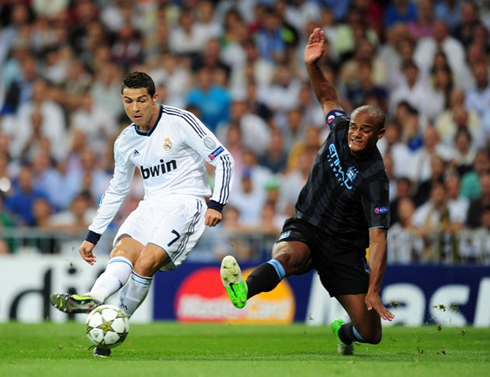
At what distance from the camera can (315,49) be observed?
9797 millimetres

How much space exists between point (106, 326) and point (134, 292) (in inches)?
22.8

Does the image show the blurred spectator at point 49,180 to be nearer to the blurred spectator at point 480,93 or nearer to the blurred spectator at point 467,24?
the blurred spectator at point 480,93

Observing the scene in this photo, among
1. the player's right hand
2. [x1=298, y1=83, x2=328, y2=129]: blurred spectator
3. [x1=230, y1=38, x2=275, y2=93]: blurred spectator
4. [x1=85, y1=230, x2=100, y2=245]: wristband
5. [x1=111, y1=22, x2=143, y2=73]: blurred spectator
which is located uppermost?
[x1=111, y1=22, x2=143, y2=73]: blurred spectator

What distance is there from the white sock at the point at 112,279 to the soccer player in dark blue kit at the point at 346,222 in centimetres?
118

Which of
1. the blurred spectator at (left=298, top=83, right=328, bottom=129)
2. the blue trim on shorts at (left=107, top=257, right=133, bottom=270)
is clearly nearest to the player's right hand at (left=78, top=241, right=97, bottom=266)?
the blue trim on shorts at (left=107, top=257, right=133, bottom=270)

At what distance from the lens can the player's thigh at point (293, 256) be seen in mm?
8844

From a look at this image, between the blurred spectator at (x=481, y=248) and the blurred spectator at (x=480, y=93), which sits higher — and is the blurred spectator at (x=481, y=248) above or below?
below

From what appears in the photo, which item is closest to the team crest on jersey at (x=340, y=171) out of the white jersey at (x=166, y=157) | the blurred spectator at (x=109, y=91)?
the white jersey at (x=166, y=157)

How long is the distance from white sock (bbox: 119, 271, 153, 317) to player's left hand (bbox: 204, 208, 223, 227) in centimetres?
71

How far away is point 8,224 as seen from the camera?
15461 mm

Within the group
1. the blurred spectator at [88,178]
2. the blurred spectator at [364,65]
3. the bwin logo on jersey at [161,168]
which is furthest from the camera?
the blurred spectator at [364,65]

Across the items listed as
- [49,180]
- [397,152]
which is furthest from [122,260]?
[397,152]

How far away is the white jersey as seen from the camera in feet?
29.8

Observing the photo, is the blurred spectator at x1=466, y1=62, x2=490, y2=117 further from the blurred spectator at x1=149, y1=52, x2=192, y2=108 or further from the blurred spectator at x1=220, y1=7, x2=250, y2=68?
the blurred spectator at x1=149, y1=52, x2=192, y2=108
